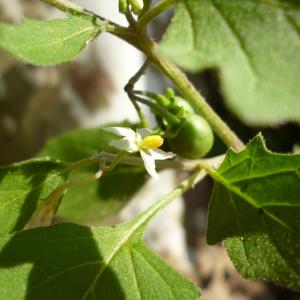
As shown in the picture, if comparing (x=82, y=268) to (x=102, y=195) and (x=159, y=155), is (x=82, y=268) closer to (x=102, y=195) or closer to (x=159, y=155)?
(x=159, y=155)

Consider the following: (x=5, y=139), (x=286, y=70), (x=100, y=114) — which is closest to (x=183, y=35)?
(x=286, y=70)

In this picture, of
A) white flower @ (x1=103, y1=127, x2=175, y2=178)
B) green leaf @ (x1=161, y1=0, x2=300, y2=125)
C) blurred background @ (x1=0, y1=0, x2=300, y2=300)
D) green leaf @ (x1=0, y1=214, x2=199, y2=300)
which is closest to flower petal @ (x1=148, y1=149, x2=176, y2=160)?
white flower @ (x1=103, y1=127, x2=175, y2=178)

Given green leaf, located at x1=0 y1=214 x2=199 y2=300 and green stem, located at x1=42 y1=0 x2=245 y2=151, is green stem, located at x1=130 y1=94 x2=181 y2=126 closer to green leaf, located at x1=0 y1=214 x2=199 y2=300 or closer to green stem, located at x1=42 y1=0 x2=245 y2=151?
green stem, located at x1=42 y1=0 x2=245 y2=151

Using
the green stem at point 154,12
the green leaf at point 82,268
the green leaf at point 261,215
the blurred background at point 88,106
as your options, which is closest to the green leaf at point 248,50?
the green stem at point 154,12

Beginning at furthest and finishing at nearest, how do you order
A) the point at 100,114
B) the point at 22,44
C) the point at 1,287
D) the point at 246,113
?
the point at 100,114 → the point at 1,287 → the point at 22,44 → the point at 246,113

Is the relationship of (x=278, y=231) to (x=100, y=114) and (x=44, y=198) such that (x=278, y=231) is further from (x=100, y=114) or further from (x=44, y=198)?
(x=100, y=114)

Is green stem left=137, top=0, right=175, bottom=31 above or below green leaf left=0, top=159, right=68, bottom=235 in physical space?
above

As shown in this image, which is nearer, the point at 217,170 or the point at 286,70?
the point at 286,70
